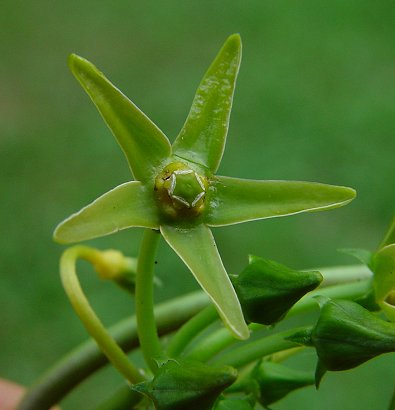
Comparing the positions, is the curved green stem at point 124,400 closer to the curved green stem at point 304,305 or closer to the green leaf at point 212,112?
the curved green stem at point 304,305

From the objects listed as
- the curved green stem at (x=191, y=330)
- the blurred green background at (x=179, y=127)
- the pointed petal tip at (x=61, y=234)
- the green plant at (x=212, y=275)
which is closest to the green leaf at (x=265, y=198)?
the green plant at (x=212, y=275)

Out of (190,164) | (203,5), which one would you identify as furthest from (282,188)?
(203,5)

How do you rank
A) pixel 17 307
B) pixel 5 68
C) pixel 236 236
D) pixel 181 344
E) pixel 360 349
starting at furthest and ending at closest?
pixel 5 68 < pixel 236 236 < pixel 17 307 < pixel 181 344 < pixel 360 349

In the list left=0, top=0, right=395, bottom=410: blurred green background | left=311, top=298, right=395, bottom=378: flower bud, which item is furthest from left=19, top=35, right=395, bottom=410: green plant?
left=0, top=0, right=395, bottom=410: blurred green background

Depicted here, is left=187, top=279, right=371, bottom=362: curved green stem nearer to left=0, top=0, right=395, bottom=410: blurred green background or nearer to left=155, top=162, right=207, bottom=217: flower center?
left=155, top=162, right=207, bottom=217: flower center

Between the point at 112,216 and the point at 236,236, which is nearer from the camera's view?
the point at 112,216

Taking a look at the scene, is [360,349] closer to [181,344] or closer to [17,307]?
[181,344]

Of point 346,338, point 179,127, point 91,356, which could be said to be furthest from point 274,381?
point 179,127
